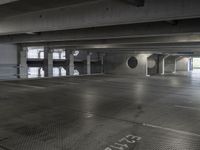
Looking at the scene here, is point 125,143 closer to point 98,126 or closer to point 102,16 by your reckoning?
point 98,126

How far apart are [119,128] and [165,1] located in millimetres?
3169

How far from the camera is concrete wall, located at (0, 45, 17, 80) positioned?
602 inches

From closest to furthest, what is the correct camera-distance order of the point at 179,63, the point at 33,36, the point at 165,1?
the point at 165,1 < the point at 33,36 < the point at 179,63

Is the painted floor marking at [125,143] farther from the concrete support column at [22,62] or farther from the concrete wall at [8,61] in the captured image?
the concrete support column at [22,62]

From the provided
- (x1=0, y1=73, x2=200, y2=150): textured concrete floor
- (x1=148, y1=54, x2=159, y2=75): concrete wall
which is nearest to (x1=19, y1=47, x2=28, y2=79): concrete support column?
(x1=0, y1=73, x2=200, y2=150): textured concrete floor

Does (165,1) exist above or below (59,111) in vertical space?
above

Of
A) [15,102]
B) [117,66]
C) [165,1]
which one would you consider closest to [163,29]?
[165,1]

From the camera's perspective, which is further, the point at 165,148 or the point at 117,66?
the point at 117,66

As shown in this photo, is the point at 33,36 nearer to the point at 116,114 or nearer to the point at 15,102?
the point at 15,102

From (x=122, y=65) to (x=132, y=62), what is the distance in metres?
1.29

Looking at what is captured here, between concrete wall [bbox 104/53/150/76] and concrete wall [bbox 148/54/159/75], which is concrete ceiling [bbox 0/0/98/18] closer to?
concrete wall [bbox 104/53/150/76]

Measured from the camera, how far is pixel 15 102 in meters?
7.14

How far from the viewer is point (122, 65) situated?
24.5 meters

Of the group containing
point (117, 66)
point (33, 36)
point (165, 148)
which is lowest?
point (165, 148)
